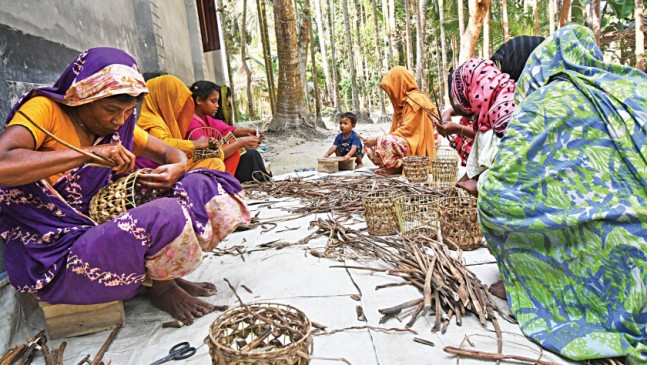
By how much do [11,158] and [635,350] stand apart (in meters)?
2.31

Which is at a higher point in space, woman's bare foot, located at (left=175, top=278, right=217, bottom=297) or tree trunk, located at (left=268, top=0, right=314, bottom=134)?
tree trunk, located at (left=268, top=0, right=314, bottom=134)

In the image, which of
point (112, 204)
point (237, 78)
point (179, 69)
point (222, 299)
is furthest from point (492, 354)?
point (237, 78)

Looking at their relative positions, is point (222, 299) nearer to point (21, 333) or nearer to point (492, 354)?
point (21, 333)

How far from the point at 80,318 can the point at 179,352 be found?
22.0 inches

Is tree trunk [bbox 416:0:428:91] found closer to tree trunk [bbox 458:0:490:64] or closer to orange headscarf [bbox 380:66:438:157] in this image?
tree trunk [bbox 458:0:490:64]

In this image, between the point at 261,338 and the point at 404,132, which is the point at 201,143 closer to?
the point at 261,338

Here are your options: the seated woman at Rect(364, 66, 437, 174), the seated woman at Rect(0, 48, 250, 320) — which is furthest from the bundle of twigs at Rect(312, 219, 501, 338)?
the seated woman at Rect(364, 66, 437, 174)

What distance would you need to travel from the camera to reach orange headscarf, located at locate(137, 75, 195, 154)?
3.49 m

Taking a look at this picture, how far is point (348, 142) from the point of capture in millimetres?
6430

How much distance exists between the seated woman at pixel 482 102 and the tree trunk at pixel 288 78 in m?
6.71

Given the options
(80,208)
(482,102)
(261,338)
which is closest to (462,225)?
(482,102)

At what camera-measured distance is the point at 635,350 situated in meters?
→ 1.42

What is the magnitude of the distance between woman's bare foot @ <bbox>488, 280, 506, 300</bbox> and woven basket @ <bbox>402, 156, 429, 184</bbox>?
2.62 meters

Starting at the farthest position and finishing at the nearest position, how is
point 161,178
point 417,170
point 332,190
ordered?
point 417,170, point 332,190, point 161,178
